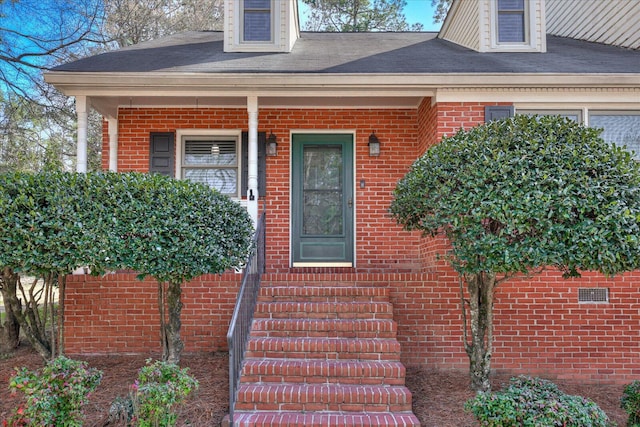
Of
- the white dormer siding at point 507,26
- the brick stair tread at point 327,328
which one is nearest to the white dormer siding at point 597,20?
the white dormer siding at point 507,26

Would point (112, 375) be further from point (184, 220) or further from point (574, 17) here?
point (574, 17)

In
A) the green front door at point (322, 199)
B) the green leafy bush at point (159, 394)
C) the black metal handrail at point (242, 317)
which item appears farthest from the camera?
the green front door at point (322, 199)

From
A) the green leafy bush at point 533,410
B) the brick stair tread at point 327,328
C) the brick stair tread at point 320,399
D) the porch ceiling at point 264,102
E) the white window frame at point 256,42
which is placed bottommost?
the brick stair tread at point 320,399

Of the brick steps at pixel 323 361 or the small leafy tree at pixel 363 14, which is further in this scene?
the small leafy tree at pixel 363 14

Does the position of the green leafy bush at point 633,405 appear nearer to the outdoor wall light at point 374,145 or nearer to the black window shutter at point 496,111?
the black window shutter at point 496,111

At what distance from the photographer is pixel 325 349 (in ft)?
14.7

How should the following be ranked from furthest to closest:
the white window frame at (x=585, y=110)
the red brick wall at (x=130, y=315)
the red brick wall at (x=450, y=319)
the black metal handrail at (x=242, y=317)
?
the white window frame at (x=585, y=110), the red brick wall at (x=130, y=315), the red brick wall at (x=450, y=319), the black metal handrail at (x=242, y=317)

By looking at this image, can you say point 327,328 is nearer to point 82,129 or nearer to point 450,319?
point 450,319

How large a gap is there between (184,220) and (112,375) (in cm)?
189

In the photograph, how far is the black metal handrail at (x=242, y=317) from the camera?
3.71 meters

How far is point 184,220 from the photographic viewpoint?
4.33 meters

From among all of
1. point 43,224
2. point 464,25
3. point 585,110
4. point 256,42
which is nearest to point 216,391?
point 43,224

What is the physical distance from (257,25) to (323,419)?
19.2 ft

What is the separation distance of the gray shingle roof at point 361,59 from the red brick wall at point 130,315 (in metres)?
2.64
